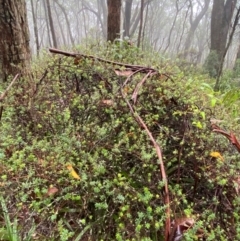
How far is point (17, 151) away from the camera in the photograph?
1700 millimetres

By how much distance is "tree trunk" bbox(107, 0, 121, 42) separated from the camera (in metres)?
4.71

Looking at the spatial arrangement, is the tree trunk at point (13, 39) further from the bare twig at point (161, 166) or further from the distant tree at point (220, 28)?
the distant tree at point (220, 28)

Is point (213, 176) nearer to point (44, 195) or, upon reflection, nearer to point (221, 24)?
point (44, 195)

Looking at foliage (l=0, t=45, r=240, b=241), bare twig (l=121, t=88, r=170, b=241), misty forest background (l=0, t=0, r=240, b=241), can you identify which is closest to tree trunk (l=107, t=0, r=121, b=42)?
misty forest background (l=0, t=0, r=240, b=241)

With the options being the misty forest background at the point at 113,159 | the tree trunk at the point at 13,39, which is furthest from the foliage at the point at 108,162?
the tree trunk at the point at 13,39

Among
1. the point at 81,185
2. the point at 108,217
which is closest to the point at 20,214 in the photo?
the point at 81,185

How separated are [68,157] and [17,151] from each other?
31 cm

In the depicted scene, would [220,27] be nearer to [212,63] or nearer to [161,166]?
[212,63]

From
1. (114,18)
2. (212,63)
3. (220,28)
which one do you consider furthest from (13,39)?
(220,28)

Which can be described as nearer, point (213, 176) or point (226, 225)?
point (226, 225)

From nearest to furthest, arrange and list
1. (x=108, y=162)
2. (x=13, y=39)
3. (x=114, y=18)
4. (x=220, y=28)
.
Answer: (x=108, y=162) → (x=13, y=39) → (x=114, y=18) → (x=220, y=28)

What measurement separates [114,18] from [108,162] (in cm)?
362

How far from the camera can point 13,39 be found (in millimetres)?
2898

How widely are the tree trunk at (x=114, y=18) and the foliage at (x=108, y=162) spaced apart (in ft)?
8.50
